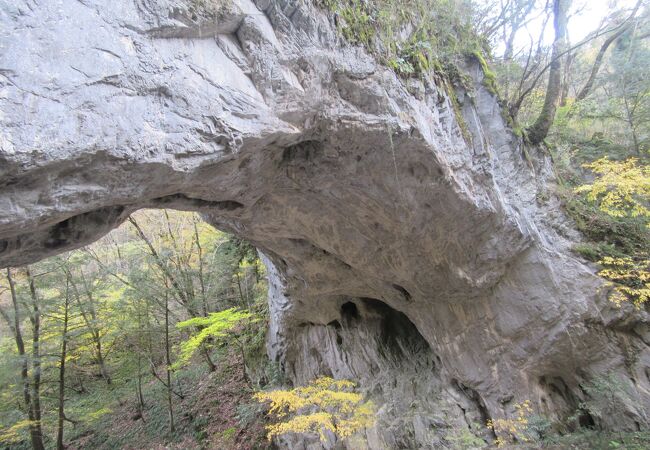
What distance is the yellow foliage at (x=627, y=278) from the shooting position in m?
5.61

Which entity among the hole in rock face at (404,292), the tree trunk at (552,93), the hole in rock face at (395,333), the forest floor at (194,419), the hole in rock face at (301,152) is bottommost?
the forest floor at (194,419)

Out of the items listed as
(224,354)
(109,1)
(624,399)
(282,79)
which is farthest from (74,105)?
(224,354)

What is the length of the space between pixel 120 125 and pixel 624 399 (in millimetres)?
8010

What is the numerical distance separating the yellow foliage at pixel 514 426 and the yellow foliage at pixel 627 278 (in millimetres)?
2443

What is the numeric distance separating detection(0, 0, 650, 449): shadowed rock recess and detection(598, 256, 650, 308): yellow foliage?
28cm

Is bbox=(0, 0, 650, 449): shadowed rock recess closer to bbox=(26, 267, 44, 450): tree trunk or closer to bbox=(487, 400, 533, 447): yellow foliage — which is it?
bbox=(487, 400, 533, 447): yellow foliage

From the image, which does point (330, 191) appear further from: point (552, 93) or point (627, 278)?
point (552, 93)

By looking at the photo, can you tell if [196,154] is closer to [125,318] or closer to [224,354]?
[125,318]

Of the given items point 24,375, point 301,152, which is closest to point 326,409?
point 301,152

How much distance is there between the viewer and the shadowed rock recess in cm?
233


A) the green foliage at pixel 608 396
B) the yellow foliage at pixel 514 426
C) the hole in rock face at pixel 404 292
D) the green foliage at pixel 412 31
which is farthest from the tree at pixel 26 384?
the green foliage at pixel 608 396

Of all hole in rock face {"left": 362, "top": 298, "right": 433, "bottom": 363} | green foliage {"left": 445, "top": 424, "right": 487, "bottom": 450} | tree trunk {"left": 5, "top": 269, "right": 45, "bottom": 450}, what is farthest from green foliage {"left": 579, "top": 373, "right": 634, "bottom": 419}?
tree trunk {"left": 5, "top": 269, "right": 45, "bottom": 450}

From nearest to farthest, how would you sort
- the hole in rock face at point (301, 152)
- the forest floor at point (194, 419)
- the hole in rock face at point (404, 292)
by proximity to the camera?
1. the hole in rock face at point (301, 152)
2. the hole in rock face at point (404, 292)
3. the forest floor at point (194, 419)

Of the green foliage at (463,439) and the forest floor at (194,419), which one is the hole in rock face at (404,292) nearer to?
the green foliage at (463,439)
